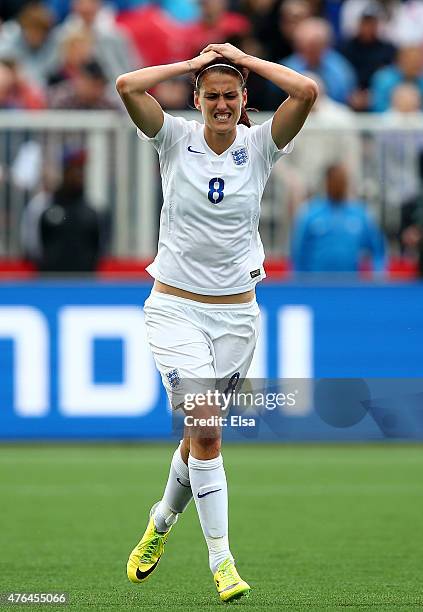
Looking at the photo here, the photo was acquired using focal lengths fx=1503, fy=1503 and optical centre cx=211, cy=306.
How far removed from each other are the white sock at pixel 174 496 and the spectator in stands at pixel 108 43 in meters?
8.54

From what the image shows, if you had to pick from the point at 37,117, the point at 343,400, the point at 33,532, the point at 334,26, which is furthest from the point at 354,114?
the point at 343,400

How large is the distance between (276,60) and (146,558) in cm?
925

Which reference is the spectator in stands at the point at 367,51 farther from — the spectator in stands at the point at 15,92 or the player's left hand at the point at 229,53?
the player's left hand at the point at 229,53

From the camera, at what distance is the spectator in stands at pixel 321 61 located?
1488 centimetres

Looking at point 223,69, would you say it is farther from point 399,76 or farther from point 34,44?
point 34,44

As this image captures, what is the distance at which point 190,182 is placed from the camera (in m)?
6.91

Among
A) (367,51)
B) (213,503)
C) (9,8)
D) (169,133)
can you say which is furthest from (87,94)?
(213,503)

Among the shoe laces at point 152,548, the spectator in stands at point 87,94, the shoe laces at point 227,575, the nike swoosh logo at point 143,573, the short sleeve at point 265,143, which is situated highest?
the spectator in stands at point 87,94

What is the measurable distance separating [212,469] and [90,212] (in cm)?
728

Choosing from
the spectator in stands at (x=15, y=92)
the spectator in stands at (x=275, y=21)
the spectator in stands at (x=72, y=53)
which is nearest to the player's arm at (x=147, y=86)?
the spectator in stands at (x=15, y=92)

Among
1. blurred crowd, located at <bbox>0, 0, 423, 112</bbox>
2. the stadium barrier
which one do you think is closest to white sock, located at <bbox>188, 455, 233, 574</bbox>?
the stadium barrier

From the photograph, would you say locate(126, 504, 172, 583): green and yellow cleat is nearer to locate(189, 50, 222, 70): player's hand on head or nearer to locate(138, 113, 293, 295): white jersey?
locate(138, 113, 293, 295): white jersey

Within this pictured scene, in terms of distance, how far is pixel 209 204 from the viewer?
689 centimetres

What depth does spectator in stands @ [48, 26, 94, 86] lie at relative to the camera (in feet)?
49.9
